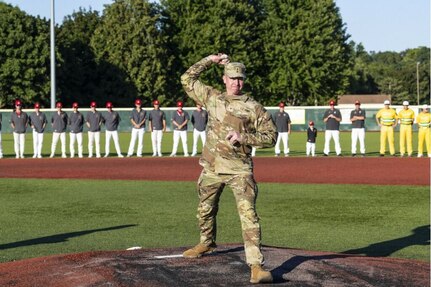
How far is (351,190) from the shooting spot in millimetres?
18188

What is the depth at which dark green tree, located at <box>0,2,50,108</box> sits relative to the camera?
67812mm

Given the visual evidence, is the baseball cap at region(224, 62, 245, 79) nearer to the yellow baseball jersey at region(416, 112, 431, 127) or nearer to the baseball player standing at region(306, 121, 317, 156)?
the baseball player standing at region(306, 121, 317, 156)

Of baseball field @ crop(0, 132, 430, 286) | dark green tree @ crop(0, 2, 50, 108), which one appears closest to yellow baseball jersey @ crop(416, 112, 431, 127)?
baseball field @ crop(0, 132, 430, 286)

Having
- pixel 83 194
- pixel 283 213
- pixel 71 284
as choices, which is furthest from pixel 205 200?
pixel 83 194

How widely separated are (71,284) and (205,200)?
1568 mm

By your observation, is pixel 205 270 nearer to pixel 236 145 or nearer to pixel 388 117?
pixel 236 145

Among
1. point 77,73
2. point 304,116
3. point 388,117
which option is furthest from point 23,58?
point 388,117

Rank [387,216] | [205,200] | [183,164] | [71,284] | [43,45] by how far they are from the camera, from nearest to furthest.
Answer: [71,284] < [205,200] < [387,216] < [183,164] < [43,45]

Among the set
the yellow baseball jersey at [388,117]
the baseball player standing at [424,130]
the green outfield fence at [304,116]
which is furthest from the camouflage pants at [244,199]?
the green outfield fence at [304,116]

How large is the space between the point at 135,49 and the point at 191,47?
6.05 meters

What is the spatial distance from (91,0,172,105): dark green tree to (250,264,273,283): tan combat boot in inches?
2648

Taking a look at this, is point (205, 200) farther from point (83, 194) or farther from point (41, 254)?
point (83, 194)

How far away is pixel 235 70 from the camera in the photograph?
24.5 ft

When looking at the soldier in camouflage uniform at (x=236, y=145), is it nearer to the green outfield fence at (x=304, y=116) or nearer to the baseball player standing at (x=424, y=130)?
the baseball player standing at (x=424, y=130)
